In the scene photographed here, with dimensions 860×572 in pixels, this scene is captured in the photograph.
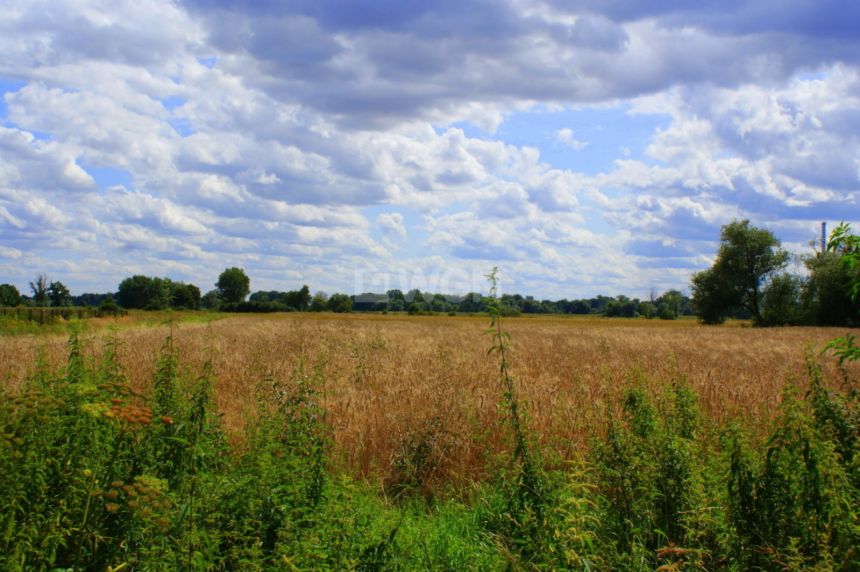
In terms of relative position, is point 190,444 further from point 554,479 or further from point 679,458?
point 679,458

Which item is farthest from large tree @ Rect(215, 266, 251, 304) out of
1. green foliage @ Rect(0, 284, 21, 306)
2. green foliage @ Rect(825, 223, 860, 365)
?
green foliage @ Rect(825, 223, 860, 365)

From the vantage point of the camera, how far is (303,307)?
12962cm

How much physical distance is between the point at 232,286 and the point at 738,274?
113m

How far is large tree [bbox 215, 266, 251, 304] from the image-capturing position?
15100cm

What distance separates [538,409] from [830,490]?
5.32m

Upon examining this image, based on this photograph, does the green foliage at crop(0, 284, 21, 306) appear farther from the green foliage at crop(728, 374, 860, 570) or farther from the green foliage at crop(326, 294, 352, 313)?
the green foliage at crop(728, 374, 860, 570)

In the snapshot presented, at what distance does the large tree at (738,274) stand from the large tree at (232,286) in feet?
355

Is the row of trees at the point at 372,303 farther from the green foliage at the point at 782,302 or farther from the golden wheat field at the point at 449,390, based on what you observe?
the golden wheat field at the point at 449,390

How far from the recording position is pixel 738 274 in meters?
76.1

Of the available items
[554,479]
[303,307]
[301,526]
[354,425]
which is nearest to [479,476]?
[354,425]

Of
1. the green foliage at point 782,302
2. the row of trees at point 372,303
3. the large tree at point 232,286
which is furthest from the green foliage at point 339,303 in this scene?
the green foliage at point 782,302

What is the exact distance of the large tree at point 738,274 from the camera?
75250mm

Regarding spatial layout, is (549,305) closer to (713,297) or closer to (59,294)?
(713,297)

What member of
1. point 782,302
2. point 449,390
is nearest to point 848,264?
point 449,390
